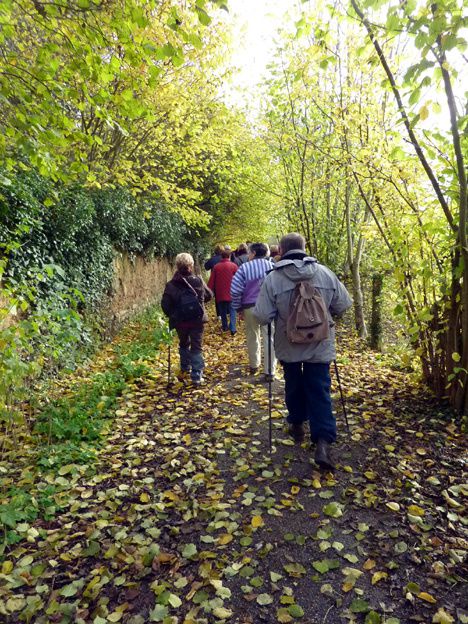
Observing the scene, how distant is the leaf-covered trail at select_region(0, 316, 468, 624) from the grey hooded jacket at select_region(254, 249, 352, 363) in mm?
1165

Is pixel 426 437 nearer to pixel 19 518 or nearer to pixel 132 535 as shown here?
pixel 132 535

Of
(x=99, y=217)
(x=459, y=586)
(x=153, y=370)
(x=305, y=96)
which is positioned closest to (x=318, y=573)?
(x=459, y=586)

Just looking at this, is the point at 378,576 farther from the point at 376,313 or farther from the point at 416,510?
the point at 376,313

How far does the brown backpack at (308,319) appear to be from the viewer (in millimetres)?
3738

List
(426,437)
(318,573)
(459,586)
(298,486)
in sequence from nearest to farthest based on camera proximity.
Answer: (459,586)
(318,573)
(298,486)
(426,437)

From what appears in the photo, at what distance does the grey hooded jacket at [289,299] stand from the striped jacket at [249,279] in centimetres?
200

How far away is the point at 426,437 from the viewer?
4320mm

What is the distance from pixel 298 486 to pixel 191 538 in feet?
3.60

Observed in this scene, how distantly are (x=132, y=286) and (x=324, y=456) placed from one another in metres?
9.48

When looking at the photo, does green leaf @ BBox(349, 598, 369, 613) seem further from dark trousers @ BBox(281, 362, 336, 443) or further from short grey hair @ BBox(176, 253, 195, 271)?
short grey hair @ BBox(176, 253, 195, 271)

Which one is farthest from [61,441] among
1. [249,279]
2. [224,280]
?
[224,280]

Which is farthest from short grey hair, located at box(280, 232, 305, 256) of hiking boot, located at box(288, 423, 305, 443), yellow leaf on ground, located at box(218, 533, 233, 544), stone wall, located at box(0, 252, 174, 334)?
stone wall, located at box(0, 252, 174, 334)

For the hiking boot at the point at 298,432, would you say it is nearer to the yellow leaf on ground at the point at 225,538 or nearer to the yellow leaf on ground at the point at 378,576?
the yellow leaf on ground at the point at 225,538

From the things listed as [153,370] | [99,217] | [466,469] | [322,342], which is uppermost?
[99,217]
